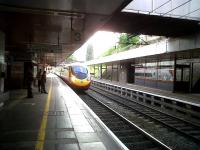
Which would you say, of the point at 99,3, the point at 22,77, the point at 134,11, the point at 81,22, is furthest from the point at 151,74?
the point at 99,3

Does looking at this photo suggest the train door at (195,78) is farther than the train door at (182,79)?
No

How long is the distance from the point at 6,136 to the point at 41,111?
4.44 m

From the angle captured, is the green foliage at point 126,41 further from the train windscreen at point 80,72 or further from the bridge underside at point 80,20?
the train windscreen at point 80,72

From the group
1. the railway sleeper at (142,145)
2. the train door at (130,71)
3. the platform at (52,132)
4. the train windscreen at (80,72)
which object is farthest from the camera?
the train door at (130,71)

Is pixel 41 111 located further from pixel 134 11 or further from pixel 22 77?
pixel 22 77

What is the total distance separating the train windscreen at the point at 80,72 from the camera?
28.2 metres

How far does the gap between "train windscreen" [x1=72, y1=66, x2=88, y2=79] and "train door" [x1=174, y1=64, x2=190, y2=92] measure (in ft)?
29.7

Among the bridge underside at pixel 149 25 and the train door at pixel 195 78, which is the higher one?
the bridge underside at pixel 149 25

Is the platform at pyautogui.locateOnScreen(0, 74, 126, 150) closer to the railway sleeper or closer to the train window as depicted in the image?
the railway sleeper

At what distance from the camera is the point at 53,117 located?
423 inches

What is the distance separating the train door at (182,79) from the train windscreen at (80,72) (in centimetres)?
904

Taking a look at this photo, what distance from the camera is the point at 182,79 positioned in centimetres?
2411

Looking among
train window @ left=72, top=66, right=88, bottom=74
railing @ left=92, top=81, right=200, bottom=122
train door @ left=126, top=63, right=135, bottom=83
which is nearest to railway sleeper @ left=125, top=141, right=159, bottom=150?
railing @ left=92, top=81, right=200, bottom=122

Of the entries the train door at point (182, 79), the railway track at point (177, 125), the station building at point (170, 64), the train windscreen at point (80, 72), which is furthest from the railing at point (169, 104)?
the train windscreen at point (80, 72)
